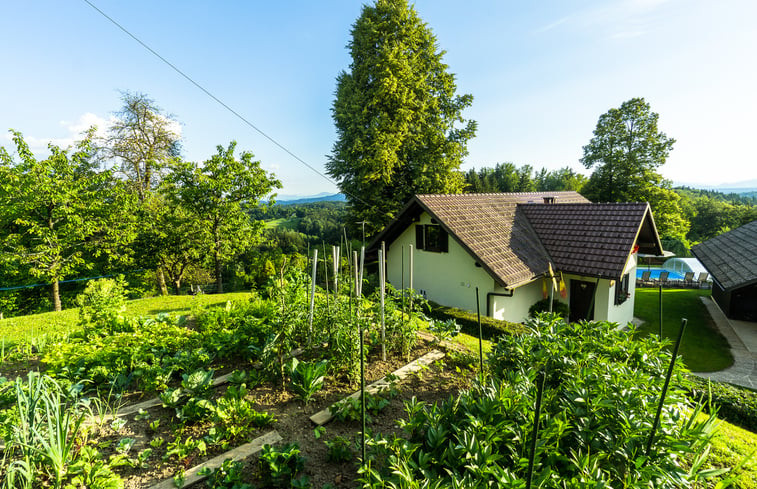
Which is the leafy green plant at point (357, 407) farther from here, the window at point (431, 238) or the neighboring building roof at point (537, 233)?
the window at point (431, 238)

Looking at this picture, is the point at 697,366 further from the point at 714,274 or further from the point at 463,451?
the point at 463,451

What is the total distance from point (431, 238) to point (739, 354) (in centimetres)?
988

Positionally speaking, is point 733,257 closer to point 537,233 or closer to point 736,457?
point 537,233

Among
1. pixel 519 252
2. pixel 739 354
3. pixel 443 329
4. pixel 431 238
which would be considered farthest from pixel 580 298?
pixel 443 329

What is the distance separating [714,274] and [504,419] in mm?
15609

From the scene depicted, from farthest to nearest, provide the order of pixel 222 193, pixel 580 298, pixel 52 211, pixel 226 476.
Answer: pixel 222 193
pixel 52 211
pixel 580 298
pixel 226 476

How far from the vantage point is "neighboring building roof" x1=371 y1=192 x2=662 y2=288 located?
9.03 meters

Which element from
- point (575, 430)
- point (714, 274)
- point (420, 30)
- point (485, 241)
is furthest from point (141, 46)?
point (714, 274)

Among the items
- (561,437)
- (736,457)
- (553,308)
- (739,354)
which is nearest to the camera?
(561,437)

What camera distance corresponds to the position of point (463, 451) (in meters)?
1.91

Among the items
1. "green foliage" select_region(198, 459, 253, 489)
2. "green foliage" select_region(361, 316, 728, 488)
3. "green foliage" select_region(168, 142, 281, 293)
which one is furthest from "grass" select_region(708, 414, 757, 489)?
"green foliage" select_region(168, 142, 281, 293)

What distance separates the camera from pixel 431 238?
1097 centimetres

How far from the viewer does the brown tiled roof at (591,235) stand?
9.01 meters

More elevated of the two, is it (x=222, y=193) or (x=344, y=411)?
(x=222, y=193)
